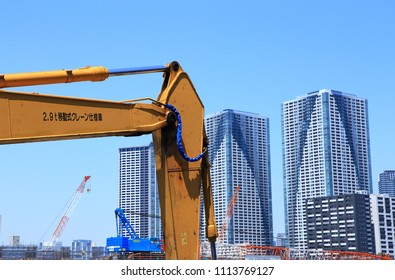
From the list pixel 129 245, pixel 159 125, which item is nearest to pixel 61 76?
pixel 159 125

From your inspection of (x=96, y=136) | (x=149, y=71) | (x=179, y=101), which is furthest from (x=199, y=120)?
(x=96, y=136)

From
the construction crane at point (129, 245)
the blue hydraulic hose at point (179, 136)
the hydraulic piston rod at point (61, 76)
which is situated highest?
the hydraulic piston rod at point (61, 76)

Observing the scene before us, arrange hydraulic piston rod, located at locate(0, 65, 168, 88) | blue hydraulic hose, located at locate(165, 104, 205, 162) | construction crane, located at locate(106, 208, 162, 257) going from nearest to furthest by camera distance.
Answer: hydraulic piston rod, located at locate(0, 65, 168, 88)
blue hydraulic hose, located at locate(165, 104, 205, 162)
construction crane, located at locate(106, 208, 162, 257)

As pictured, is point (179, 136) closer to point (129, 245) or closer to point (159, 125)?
point (159, 125)

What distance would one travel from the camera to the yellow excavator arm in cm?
1534

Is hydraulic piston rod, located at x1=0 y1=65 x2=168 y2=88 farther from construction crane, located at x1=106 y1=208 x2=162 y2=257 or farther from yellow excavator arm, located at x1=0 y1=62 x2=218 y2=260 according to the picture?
construction crane, located at x1=106 y1=208 x2=162 y2=257

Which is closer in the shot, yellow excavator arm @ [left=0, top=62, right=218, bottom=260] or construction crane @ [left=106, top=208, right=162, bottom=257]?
yellow excavator arm @ [left=0, top=62, right=218, bottom=260]

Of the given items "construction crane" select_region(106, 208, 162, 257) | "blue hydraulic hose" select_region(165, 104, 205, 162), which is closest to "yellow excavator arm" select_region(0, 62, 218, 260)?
"blue hydraulic hose" select_region(165, 104, 205, 162)

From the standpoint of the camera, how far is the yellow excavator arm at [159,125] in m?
15.3

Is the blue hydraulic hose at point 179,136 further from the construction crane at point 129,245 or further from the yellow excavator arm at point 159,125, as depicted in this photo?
the construction crane at point 129,245

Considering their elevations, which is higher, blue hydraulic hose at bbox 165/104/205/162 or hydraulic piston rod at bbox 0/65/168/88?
hydraulic piston rod at bbox 0/65/168/88

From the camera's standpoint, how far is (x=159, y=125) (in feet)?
55.8

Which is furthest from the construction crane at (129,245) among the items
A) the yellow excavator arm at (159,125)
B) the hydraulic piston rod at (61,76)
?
the hydraulic piston rod at (61,76)
